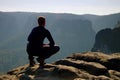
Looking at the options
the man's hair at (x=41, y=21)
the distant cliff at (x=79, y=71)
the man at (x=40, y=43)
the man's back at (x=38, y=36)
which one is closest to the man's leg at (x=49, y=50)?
the man at (x=40, y=43)

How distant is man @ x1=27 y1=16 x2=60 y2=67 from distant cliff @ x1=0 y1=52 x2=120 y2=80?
0.93m

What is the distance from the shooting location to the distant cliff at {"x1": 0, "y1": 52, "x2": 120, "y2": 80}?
1733cm

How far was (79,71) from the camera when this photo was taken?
18219 mm

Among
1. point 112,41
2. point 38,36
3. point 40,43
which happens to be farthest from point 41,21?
point 112,41

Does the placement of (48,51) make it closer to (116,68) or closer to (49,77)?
(49,77)

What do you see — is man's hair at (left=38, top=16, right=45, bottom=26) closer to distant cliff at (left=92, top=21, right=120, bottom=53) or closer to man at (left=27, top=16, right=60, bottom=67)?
man at (left=27, top=16, right=60, bottom=67)

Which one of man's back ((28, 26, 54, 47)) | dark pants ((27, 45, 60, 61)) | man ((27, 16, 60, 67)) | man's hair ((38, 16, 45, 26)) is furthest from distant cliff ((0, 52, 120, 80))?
man's hair ((38, 16, 45, 26))

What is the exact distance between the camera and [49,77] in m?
17.1

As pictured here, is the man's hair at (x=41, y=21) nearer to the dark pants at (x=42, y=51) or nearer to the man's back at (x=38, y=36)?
the man's back at (x=38, y=36)

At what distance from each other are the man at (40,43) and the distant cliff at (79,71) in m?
0.93

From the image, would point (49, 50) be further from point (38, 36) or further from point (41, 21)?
point (41, 21)

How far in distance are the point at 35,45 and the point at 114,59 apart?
6544 mm

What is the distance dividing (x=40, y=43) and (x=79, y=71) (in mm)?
3530

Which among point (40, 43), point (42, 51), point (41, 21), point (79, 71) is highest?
point (41, 21)
